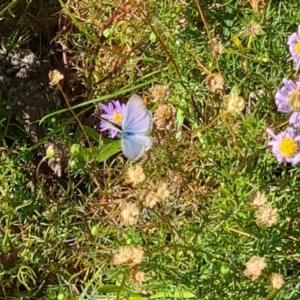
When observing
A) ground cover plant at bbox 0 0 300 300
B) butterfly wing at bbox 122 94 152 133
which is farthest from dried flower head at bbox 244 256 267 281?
butterfly wing at bbox 122 94 152 133

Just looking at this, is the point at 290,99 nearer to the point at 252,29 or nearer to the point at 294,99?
the point at 294,99

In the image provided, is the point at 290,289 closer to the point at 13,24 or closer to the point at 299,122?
the point at 299,122

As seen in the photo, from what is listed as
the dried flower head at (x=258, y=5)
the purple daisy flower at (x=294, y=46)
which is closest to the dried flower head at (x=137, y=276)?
the purple daisy flower at (x=294, y=46)

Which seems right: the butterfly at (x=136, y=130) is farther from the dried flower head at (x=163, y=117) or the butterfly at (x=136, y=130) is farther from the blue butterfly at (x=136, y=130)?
the dried flower head at (x=163, y=117)

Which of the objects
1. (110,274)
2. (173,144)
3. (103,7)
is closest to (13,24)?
(103,7)

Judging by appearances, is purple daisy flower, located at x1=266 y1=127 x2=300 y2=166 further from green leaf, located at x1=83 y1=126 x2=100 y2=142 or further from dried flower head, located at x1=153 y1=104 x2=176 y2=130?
green leaf, located at x1=83 y1=126 x2=100 y2=142

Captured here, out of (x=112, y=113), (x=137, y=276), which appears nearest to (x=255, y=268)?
(x=137, y=276)
